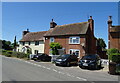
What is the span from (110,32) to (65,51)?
32.7 ft

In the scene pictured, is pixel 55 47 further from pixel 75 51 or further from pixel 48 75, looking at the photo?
pixel 48 75

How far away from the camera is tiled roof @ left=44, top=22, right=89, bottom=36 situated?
2703 centimetres

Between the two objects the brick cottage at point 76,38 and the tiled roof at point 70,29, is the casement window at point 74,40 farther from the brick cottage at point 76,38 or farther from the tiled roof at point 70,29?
the tiled roof at point 70,29

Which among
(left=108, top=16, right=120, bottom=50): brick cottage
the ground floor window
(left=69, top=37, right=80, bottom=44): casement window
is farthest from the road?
(left=108, top=16, right=120, bottom=50): brick cottage

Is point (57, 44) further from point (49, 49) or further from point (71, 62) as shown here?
point (71, 62)

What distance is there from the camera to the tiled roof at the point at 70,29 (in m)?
27.0

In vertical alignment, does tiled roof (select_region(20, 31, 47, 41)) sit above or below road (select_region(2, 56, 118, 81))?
above

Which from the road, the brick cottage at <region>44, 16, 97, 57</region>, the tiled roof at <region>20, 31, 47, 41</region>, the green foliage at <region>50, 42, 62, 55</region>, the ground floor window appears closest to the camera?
the road

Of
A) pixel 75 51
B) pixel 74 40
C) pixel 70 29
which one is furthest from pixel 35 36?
pixel 75 51

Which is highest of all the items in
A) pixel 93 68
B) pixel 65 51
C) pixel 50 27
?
pixel 50 27

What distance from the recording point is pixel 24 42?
4147 cm

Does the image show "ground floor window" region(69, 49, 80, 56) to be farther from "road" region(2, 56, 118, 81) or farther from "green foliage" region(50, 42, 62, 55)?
"road" region(2, 56, 118, 81)

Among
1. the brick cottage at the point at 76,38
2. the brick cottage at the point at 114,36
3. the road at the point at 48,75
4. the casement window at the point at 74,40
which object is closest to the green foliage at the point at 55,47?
the brick cottage at the point at 76,38

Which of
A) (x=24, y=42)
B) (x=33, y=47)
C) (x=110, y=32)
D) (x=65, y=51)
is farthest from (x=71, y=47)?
(x=24, y=42)
